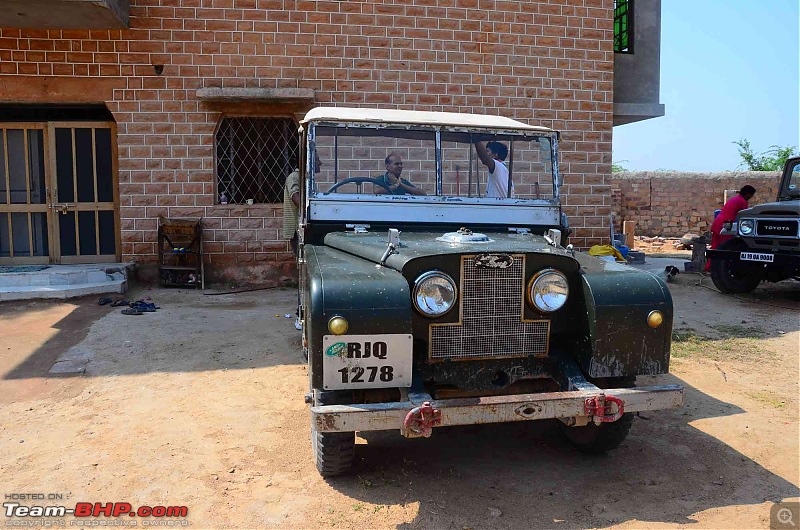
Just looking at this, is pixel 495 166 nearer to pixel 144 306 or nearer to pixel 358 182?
pixel 358 182

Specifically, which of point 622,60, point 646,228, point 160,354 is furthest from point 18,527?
point 646,228

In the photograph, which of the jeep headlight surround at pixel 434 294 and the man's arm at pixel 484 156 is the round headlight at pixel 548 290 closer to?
the jeep headlight surround at pixel 434 294

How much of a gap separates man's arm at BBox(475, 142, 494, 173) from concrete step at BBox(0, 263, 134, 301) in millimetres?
5450

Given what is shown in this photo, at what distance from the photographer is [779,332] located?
22.1 ft

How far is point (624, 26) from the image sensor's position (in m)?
11.4

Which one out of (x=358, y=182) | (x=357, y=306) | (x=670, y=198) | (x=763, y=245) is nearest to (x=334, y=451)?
(x=357, y=306)

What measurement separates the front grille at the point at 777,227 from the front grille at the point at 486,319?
6.50 meters

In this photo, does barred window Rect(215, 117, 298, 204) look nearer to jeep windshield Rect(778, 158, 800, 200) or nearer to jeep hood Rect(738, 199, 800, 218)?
jeep hood Rect(738, 199, 800, 218)

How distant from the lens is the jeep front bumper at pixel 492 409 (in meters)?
2.73

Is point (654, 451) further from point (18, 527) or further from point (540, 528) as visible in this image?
point (18, 527)

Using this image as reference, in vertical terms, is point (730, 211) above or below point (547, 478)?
above

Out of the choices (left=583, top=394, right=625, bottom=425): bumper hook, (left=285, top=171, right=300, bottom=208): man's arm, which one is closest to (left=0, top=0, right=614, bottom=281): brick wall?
(left=285, top=171, right=300, bottom=208): man's arm

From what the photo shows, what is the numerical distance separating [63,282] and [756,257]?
8.76 meters

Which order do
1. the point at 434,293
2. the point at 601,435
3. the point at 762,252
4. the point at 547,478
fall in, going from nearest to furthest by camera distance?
1. the point at 434,293
2. the point at 547,478
3. the point at 601,435
4. the point at 762,252
